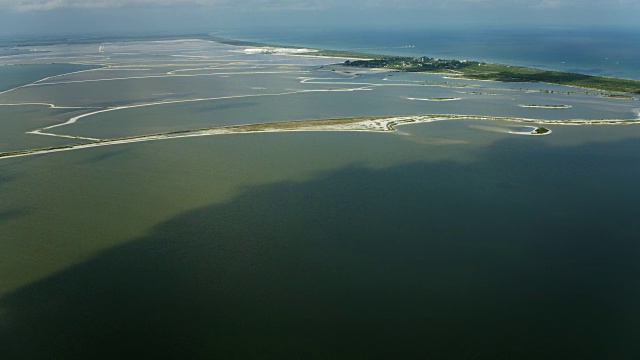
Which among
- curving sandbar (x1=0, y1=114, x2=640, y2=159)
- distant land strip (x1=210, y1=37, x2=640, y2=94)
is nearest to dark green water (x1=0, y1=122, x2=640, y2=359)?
curving sandbar (x1=0, y1=114, x2=640, y2=159)

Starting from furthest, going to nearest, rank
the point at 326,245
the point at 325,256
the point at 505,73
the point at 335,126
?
the point at 505,73 → the point at 335,126 → the point at 326,245 → the point at 325,256

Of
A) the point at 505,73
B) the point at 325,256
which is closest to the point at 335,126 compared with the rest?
the point at 325,256

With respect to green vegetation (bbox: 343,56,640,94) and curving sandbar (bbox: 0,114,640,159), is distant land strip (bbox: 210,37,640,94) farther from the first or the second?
curving sandbar (bbox: 0,114,640,159)

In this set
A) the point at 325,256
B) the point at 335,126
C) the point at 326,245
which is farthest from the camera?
the point at 335,126

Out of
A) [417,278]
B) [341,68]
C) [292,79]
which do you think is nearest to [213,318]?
[417,278]

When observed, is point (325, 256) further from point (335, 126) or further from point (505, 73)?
point (505, 73)

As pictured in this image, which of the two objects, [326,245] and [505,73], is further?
[505,73]
